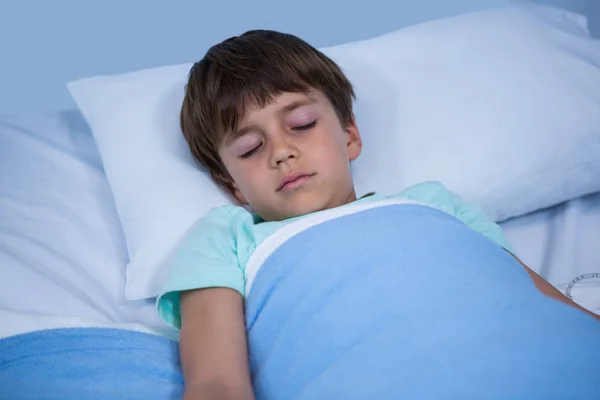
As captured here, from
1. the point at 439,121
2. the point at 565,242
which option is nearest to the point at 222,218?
the point at 439,121

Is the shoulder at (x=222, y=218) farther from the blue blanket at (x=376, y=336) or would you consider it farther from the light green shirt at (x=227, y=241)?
the blue blanket at (x=376, y=336)

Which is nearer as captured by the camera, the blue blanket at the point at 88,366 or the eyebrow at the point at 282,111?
the blue blanket at the point at 88,366

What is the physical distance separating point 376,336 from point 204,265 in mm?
271

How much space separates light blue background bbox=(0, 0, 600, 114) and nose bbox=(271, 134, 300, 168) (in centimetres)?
69

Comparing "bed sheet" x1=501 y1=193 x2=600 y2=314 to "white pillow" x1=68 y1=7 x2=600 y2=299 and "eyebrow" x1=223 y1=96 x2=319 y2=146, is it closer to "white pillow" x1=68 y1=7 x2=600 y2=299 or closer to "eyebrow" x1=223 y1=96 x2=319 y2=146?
"white pillow" x1=68 y1=7 x2=600 y2=299

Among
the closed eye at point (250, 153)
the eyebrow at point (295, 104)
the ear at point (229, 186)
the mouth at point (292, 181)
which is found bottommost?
the ear at point (229, 186)

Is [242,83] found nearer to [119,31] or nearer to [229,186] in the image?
[229,186]

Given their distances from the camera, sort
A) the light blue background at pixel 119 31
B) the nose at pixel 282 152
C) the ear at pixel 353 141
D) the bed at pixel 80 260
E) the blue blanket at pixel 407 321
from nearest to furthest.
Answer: the blue blanket at pixel 407 321 < the bed at pixel 80 260 < the nose at pixel 282 152 < the ear at pixel 353 141 < the light blue background at pixel 119 31

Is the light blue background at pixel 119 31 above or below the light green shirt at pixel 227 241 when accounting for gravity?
above

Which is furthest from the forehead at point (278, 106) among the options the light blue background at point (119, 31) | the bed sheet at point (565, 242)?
the light blue background at point (119, 31)

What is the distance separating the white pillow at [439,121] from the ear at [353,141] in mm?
52

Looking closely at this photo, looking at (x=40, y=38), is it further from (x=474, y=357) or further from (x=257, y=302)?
(x=474, y=357)

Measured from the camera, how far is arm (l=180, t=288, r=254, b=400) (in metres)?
0.79

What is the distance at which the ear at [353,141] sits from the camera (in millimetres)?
1165
